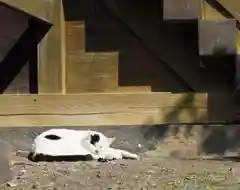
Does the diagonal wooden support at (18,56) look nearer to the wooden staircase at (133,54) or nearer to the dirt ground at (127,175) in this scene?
the wooden staircase at (133,54)

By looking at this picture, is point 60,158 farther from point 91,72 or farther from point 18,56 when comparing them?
point 18,56

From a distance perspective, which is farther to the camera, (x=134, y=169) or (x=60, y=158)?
(x=60, y=158)

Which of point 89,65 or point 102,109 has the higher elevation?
point 89,65

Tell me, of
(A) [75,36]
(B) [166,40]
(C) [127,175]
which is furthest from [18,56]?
(C) [127,175]

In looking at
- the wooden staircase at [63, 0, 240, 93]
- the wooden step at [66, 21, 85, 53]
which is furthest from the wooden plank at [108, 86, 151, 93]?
the wooden step at [66, 21, 85, 53]

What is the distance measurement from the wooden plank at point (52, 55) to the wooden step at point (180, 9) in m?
0.95

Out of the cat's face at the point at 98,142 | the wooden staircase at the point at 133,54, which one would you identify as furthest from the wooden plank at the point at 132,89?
the cat's face at the point at 98,142

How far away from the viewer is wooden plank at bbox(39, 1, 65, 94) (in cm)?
555

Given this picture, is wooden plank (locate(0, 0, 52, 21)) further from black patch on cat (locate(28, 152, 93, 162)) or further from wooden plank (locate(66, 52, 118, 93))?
black patch on cat (locate(28, 152, 93, 162))

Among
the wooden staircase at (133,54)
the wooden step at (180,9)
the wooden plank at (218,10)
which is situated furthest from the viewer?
the wooden staircase at (133,54)

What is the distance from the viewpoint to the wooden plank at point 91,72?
5754 mm

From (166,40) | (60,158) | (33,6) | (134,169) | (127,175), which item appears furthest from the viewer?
(166,40)

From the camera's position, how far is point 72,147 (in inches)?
206

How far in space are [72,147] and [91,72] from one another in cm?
85
